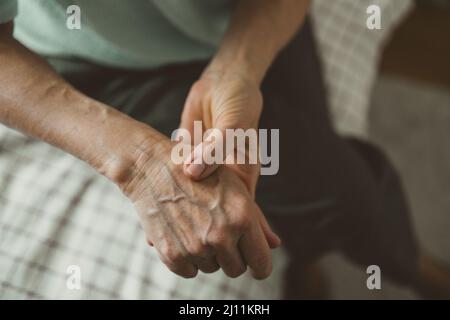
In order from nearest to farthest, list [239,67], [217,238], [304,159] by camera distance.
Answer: [217,238], [239,67], [304,159]

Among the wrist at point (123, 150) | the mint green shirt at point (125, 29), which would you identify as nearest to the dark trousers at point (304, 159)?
the mint green shirt at point (125, 29)

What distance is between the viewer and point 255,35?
60 cm

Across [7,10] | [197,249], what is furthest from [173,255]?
[7,10]

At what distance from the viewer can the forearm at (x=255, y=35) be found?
58cm

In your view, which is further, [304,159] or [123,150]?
[304,159]

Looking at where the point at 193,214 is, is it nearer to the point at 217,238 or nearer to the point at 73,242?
the point at 217,238

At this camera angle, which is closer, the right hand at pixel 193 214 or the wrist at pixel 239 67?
the right hand at pixel 193 214

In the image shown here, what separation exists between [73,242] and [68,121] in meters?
0.21

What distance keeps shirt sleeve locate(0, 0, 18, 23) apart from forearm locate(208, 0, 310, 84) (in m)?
0.20

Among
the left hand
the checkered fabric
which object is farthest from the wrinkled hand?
the checkered fabric

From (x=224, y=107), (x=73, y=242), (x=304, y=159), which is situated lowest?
(x=73, y=242)

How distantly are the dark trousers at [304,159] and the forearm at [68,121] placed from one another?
4.6 inches

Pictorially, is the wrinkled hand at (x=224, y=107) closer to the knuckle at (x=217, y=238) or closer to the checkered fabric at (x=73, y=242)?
the knuckle at (x=217, y=238)

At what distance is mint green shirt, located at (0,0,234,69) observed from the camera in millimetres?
512
